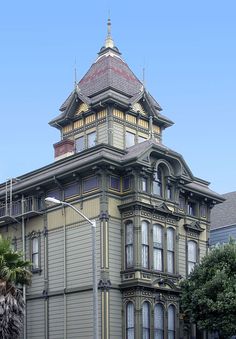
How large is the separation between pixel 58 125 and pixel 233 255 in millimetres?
15031

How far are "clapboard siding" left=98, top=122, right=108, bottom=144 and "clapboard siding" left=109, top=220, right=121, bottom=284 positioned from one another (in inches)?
249

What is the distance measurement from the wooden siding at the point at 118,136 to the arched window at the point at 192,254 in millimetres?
7044

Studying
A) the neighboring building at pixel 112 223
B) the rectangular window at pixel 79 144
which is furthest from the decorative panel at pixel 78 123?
the rectangular window at pixel 79 144

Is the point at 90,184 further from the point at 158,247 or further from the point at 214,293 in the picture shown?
the point at 214,293

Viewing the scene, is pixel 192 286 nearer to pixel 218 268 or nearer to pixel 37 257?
pixel 218 268

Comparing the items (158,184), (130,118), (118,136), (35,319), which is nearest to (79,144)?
(118,136)

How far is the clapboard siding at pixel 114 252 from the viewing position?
35.0 metres

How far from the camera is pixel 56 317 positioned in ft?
120

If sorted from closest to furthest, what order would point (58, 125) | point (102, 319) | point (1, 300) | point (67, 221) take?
A: point (1, 300) → point (102, 319) → point (67, 221) → point (58, 125)

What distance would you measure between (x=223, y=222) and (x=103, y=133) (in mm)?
12736

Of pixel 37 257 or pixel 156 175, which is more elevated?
pixel 156 175

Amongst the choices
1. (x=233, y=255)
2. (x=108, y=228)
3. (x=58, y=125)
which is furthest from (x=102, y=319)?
(x=58, y=125)

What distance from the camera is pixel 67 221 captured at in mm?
37062

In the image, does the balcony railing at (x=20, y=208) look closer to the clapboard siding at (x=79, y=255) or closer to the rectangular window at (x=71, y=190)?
the rectangular window at (x=71, y=190)
